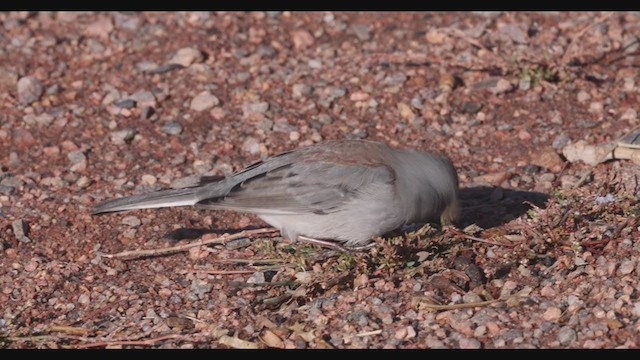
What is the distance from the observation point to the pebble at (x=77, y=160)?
810cm

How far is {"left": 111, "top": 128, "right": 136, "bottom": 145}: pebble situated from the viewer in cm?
841

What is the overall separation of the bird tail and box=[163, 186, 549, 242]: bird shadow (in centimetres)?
40

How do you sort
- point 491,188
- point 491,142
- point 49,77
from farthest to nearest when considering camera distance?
1. point 49,77
2. point 491,142
3. point 491,188

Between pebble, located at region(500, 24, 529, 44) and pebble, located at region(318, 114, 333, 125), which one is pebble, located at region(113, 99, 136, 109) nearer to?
pebble, located at region(318, 114, 333, 125)

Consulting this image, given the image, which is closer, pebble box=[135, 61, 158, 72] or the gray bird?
the gray bird

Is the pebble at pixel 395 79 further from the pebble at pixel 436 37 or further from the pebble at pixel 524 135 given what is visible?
the pebble at pixel 524 135

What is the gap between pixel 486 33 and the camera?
9648mm

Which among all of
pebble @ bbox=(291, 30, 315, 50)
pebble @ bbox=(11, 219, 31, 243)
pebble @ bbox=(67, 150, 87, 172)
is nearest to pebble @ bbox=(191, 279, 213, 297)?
pebble @ bbox=(11, 219, 31, 243)

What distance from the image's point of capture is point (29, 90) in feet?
29.7

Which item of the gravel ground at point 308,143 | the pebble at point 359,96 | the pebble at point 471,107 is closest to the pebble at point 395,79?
the gravel ground at point 308,143

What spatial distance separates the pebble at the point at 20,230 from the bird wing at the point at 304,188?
51.3 inches

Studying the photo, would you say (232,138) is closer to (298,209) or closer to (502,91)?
(298,209)

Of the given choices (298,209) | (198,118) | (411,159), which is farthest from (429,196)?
(198,118)

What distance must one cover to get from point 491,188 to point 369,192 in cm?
132
